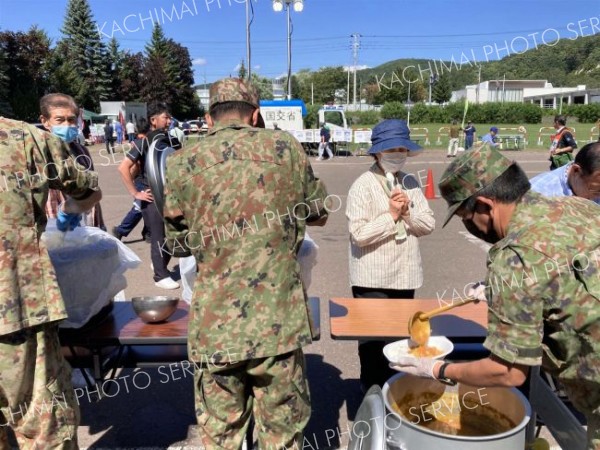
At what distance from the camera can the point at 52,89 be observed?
3700 cm

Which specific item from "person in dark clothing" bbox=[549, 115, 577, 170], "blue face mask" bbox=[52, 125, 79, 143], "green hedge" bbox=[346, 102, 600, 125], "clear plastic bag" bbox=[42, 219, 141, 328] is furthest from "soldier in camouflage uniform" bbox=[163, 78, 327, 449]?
"green hedge" bbox=[346, 102, 600, 125]

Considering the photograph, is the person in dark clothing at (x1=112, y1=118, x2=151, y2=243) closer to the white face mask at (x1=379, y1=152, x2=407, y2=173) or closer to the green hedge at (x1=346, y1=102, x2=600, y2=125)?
the white face mask at (x1=379, y1=152, x2=407, y2=173)

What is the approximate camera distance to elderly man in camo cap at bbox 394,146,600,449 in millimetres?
1302

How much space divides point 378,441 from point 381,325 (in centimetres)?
85

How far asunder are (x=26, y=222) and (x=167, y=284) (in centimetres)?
359

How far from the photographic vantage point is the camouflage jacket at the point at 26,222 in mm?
1703

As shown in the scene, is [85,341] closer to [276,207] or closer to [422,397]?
[276,207]

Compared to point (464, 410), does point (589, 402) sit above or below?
above

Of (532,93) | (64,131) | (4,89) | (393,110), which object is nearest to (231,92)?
(64,131)

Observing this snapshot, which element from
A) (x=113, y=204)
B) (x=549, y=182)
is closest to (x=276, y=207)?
(x=549, y=182)

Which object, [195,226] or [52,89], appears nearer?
[195,226]

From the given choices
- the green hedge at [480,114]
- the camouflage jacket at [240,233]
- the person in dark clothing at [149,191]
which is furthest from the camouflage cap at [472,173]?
the green hedge at [480,114]

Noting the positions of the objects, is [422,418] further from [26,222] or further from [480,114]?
[480,114]

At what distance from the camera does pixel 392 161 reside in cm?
282
